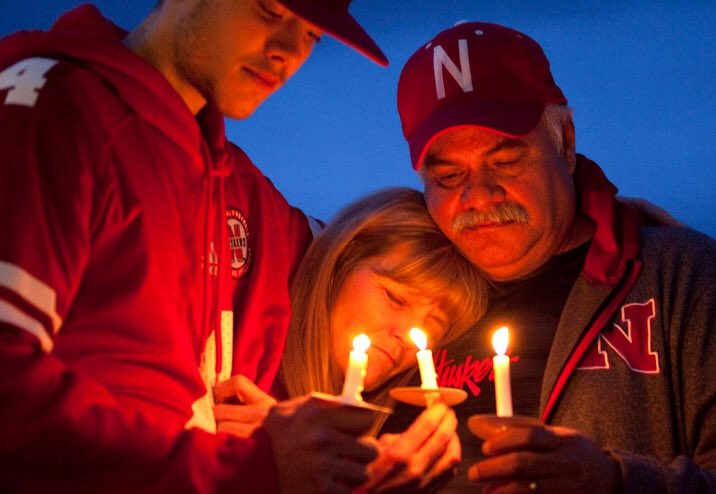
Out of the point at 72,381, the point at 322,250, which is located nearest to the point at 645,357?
the point at 322,250

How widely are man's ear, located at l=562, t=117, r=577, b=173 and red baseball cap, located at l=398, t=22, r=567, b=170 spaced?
9cm

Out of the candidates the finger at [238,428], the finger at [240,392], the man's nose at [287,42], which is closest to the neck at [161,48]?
the man's nose at [287,42]

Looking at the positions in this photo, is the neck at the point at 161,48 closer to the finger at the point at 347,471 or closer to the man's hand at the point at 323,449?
the man's hand at the point at 323,449

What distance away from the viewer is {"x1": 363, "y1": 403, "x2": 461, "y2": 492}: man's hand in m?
2.08

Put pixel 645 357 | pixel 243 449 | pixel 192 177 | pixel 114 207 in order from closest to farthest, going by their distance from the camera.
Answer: pixel 243 449 < pixel 114 207 < pixel 192 177 < pixel 645 357

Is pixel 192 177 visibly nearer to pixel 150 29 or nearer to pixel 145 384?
pixel 150 29

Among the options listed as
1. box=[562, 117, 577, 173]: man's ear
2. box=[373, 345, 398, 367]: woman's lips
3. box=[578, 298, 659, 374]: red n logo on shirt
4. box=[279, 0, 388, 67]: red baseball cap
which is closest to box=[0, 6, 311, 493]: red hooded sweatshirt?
box=[279, 0, 388, 67]: red baseball cap

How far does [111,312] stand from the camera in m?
1.84

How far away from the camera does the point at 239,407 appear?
2.12m

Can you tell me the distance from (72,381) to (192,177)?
30.6 inches

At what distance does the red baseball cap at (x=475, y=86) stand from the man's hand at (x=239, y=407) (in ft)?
3.91

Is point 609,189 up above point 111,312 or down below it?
above

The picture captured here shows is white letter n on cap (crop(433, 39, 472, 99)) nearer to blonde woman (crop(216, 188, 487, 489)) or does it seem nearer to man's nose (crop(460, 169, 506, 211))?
man's nose (crop(460, 169, 506, 211))

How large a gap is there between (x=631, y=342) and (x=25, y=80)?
2.03m
